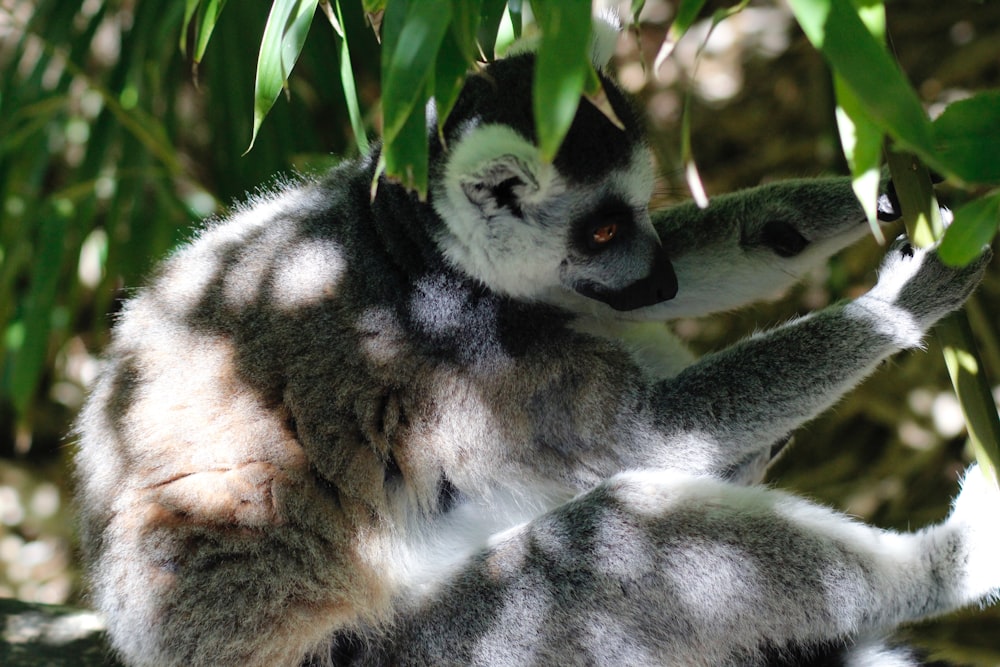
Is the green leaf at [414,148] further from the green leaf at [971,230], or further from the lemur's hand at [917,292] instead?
the lemur's hand at [917,292]

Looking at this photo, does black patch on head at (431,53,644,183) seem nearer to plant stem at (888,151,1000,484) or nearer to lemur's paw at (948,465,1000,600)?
plant stem at (888,151,1000,484)

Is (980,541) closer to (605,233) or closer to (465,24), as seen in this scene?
(605,233)

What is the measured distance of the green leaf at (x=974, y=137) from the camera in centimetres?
196

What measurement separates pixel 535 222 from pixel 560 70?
54.2 inches

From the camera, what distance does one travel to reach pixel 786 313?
6.18 metres

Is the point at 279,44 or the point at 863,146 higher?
the point at 279,44

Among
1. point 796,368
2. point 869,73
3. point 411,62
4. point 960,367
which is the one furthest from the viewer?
point 796,368

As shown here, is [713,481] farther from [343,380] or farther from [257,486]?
[257,486]

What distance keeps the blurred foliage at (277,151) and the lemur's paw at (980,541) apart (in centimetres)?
93

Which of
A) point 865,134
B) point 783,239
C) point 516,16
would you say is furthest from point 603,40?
point 865,134

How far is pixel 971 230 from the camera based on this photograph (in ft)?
6.30

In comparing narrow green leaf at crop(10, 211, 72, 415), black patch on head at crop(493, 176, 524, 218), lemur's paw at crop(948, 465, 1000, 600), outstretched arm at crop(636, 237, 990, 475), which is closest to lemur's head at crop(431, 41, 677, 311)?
black patch on head at crop(493, 176, 524, 218)

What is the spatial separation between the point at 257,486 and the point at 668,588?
1.22 meters

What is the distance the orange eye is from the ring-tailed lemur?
10 millimetres
